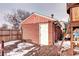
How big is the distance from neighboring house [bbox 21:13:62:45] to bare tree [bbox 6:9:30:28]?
0.16 ft

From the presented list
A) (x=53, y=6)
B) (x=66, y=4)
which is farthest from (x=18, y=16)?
(x=66, y=4)

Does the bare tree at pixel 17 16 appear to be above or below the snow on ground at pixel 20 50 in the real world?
above

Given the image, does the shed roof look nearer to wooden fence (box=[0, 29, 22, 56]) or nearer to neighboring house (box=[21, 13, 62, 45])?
neighboring house (box=[21, 13, 62, 45])

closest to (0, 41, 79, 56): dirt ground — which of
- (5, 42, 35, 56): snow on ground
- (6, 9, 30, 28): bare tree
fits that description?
(5, 42, 35, 56): snow on ground

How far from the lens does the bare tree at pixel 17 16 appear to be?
5.63 ft

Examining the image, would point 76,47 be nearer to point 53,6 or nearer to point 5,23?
point 53,6

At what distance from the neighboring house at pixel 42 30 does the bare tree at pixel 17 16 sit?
0.05m

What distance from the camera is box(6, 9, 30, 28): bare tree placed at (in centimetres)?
172

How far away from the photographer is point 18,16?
1.72m

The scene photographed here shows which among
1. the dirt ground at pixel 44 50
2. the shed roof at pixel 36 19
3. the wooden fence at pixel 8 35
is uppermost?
the shed roof at pixel 36 19

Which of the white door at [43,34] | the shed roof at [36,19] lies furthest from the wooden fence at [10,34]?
the white door at [43,34]

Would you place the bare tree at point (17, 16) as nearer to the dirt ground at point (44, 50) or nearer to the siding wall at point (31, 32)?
the siding wall at point (31, 32)

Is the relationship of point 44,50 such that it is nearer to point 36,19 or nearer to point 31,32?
point 31,32

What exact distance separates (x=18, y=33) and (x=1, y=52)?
307 mm
